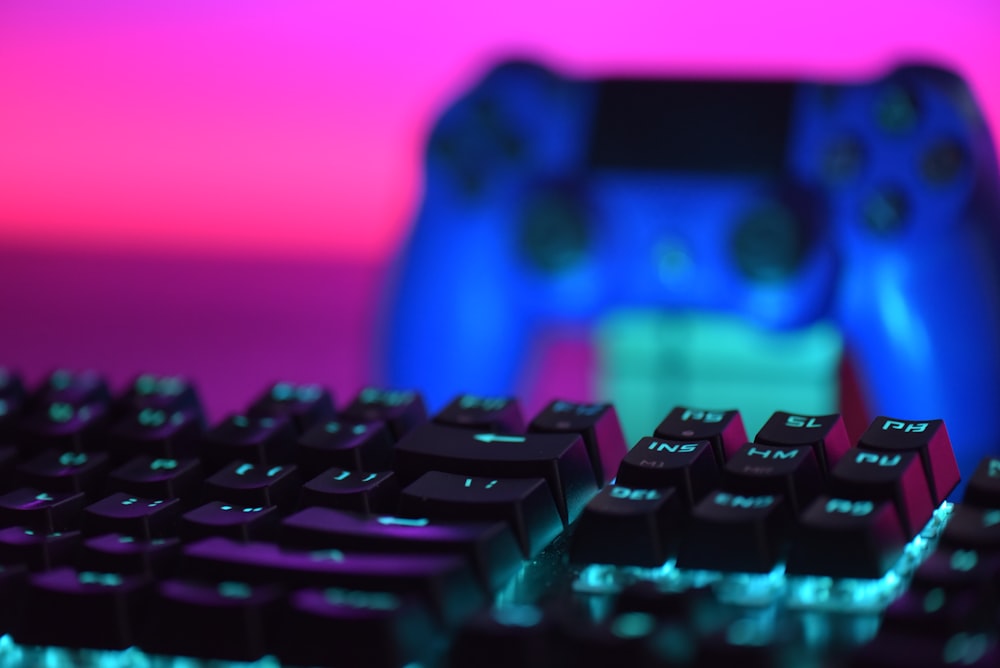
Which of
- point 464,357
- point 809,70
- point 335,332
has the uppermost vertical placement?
point 809,70

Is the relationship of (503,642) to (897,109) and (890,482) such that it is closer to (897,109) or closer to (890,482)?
(890,482)

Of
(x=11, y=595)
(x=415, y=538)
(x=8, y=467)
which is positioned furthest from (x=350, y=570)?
(x=8, y=467)

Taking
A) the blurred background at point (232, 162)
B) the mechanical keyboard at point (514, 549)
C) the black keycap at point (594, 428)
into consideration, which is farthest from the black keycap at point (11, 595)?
the blurred background at point (232, 162)

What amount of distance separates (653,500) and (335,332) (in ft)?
3.83

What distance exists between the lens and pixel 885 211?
875 mm

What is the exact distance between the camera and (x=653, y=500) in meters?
0.47

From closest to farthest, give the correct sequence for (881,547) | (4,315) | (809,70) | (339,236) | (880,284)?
(881,547), (880,284), (809,70), (339,236), (4,315)

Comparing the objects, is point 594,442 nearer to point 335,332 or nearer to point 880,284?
point 880,284

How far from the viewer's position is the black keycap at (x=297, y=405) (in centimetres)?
61

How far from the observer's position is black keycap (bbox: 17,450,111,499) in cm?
56

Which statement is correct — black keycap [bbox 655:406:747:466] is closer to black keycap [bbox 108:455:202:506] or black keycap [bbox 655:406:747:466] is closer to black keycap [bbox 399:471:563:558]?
black keycap [bbox 399:471:563:558]

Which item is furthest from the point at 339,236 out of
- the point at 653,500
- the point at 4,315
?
the point at 653,500

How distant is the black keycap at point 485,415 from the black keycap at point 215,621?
15 centimetres

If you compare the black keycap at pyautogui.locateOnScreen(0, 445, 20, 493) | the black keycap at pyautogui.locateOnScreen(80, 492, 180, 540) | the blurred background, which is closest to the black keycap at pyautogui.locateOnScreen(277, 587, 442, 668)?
the black keycap at pyautogui.locateOnScreen(80, 492, 180, 540)
